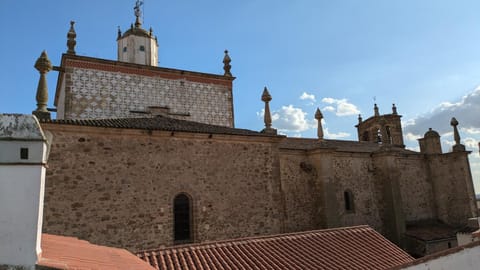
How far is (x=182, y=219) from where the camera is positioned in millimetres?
10797

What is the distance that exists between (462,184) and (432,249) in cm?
638

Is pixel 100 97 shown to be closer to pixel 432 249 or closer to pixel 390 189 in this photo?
pixel 390 189

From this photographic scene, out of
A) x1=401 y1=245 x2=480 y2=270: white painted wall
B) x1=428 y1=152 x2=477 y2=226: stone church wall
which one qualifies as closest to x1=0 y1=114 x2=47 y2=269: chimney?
x1=401 y1=245 x2=480 y2=270: white painted wall

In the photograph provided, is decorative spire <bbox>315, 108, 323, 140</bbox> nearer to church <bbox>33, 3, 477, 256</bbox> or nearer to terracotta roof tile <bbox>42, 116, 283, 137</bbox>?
church <bbox>33, 3, 477, 256</bbox>

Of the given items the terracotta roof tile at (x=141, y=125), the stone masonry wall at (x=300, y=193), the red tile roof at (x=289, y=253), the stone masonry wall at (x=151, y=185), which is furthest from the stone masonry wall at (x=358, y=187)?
the red tile roof at (x=289, y=253)

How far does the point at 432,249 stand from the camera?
17141 mm

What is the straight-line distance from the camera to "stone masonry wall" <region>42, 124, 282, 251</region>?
9445mm

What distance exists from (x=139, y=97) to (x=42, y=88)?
14.6 ft

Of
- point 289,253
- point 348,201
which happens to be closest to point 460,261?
point 289,253

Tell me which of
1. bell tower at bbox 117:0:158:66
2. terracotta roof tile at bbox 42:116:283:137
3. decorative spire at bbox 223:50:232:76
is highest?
bell tower at bbox 117:0:158:66

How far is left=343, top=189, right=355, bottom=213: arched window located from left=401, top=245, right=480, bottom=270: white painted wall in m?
13.0

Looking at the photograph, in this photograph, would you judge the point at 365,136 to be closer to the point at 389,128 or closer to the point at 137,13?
the point at 389,128

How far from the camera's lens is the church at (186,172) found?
9.71m

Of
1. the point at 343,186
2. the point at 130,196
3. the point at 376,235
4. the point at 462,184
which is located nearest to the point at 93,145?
the point at 130,196
